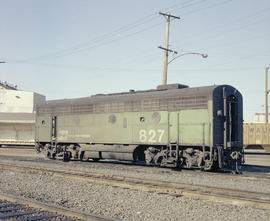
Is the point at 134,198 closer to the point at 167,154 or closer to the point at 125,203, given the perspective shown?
the point at 125,203

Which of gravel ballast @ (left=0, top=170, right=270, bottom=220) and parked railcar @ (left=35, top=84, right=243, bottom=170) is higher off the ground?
parked railcar @ (left=35, top=84, right=243, bottom=170)

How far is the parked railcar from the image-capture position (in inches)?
574

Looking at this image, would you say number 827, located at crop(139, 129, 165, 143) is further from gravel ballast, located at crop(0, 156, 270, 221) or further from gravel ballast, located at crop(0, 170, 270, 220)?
gravel ballast, located at crop(0, 170, 270, 220)

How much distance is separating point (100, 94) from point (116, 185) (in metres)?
9.25

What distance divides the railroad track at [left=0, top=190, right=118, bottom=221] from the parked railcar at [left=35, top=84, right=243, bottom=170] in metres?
8.39

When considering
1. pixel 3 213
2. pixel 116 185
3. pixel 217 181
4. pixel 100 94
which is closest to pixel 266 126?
pixel 100 94

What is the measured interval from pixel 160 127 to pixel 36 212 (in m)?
9.34

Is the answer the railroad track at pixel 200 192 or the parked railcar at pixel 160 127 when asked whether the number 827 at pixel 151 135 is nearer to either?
the parked railcar at pixel 160 127

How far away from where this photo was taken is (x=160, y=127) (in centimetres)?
1596

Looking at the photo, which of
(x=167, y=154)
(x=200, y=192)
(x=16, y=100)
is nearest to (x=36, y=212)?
(x=200, y=192)

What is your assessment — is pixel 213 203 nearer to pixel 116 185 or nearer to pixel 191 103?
pixel 116 185

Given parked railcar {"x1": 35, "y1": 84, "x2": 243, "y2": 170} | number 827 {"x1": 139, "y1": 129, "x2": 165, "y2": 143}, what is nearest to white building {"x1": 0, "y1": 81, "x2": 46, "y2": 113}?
parked railcar {"x1": 35, "y1": 84, "x2": 243, "y2": 170}

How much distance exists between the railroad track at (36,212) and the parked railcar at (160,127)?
839 centimetres

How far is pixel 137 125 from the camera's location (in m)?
16.8
